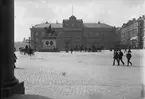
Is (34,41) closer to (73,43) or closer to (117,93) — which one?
(73,43)

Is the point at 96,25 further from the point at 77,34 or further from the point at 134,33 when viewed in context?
the point at 134,33

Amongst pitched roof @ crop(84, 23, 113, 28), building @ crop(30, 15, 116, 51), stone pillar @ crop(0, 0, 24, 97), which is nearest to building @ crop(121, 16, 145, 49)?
building @ crop(30, 15, 116, 51)

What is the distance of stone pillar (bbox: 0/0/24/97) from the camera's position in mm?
4684

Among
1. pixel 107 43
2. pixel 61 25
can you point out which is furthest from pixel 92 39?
pixel 61 25

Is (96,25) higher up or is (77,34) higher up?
(96,25)

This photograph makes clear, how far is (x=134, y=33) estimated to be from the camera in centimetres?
8862

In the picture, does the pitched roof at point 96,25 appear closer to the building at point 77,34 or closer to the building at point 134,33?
the building at point 77,34

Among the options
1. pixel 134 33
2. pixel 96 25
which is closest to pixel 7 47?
pixel 134 33

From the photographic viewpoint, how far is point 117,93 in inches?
246

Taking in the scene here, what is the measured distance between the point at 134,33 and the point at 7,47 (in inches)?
3447

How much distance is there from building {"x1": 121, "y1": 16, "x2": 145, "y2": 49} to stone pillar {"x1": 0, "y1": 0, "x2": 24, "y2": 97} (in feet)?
222

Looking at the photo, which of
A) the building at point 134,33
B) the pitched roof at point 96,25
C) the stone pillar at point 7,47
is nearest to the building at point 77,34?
the pitched roof at point 96,25

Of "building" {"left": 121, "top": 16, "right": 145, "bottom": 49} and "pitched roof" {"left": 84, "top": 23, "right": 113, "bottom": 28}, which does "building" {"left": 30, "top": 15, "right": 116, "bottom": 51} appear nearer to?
"pitched roof" {"left": 84, "top": 23, "right": 113, "bottom": 28}

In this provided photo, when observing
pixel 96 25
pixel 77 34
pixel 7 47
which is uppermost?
pixel 96 25
